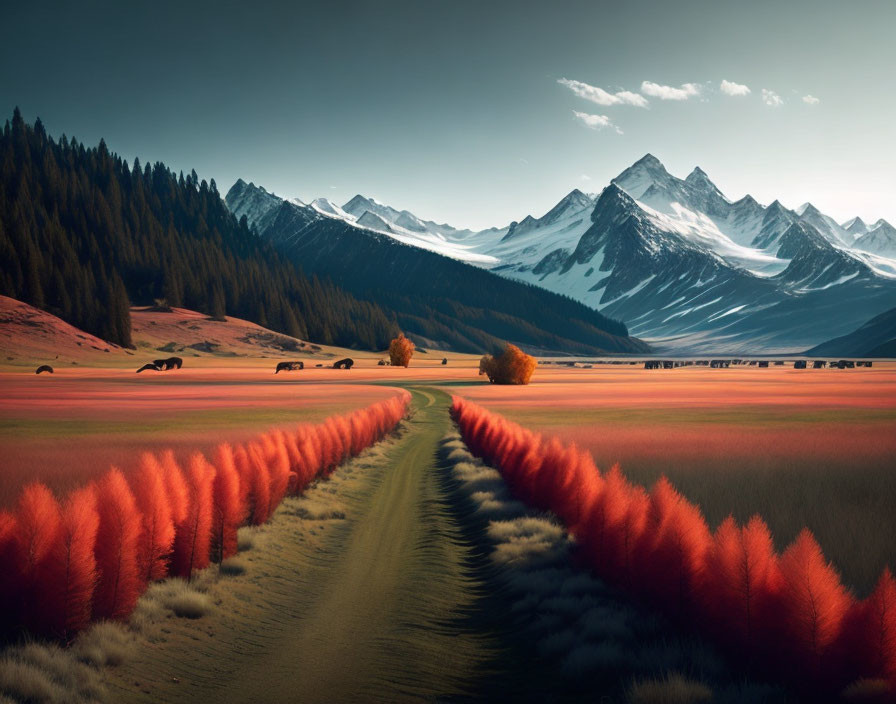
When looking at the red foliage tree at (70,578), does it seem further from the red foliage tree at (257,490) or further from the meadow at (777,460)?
the meadow at (777,460)

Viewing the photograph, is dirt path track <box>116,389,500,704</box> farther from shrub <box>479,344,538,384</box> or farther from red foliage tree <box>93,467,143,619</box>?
shrub <box>479,344,538,384</box>

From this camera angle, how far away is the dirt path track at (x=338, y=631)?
9141 mm

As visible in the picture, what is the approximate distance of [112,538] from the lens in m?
10.6

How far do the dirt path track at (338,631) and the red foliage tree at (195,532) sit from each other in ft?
3.25

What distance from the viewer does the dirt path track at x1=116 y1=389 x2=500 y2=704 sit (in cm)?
914

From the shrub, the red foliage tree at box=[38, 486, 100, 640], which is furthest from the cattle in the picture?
the red foliage tree at box=[38, 486, 100, 640]

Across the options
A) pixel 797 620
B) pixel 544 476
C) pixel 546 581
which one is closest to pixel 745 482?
pixel 544 476

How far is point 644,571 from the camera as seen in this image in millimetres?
11102

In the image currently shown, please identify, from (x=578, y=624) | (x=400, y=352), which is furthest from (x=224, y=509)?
(x=400, y=352)

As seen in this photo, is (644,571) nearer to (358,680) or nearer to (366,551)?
(358,680)

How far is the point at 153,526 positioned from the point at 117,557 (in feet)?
4.74

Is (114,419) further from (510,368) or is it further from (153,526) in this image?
(510,368)

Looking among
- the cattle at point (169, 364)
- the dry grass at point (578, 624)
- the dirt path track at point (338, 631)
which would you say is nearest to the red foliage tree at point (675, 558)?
the dry grass at point (578, 624)

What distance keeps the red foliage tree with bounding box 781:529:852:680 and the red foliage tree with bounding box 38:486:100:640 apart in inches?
395
